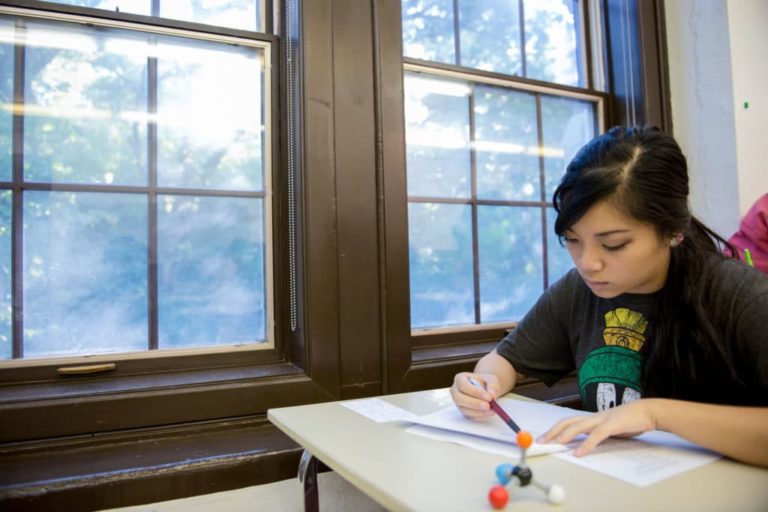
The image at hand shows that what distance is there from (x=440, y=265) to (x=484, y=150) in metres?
0.45

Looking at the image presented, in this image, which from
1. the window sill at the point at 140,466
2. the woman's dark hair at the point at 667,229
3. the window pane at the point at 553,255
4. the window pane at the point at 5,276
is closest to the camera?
the woman's dark hair at the point at 667,229

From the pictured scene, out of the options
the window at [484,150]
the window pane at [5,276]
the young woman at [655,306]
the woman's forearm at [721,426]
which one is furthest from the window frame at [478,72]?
the window pane at [5,276]

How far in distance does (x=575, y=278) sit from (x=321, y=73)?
874 millimetres

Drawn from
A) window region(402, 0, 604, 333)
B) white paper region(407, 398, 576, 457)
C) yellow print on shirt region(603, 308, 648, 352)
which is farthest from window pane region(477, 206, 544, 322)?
white paper region(407, 398, 576, 457)

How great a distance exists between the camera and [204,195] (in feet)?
4.87

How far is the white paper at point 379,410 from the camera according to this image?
1009 mm

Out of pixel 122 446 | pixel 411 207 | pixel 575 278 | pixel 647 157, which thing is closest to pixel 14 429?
pixel 122 446

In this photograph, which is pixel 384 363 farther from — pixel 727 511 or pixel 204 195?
pixel 727 511

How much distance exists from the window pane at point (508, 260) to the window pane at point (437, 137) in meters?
0.16

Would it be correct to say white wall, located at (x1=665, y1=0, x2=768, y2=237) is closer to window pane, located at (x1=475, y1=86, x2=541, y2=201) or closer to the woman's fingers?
window pane, located at (x1=475, y1=86, x2=541, y2=201)

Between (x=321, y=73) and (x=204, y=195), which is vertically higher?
(x=321, y=73)

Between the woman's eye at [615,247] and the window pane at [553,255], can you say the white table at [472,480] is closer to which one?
the woman's eye at [615,247]

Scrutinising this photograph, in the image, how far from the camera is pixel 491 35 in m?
1.95

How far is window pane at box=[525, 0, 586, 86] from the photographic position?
205 centimetres
